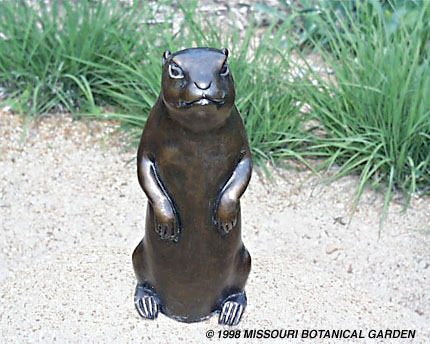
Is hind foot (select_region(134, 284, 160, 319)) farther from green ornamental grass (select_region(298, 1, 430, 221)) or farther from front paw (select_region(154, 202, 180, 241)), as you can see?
green ornamental grass (select_region(298, 1, 430, 221))

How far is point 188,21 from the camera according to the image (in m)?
4.54

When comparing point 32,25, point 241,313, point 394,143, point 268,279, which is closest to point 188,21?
point 32,25

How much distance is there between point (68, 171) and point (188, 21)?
1144mm

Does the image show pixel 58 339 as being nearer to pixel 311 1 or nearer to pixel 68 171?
pixel 68 171

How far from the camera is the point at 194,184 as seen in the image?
2.62 metres

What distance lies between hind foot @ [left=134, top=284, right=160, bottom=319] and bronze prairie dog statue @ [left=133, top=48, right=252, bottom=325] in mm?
37

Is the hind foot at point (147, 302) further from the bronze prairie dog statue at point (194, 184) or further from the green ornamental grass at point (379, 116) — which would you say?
the green ornamental grass at point (379, 116)

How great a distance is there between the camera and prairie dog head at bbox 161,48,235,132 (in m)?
2.38

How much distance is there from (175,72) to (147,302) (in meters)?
1.03

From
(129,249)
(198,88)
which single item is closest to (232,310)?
(129,249)

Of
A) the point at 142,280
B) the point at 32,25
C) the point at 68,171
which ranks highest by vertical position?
the point at 32,25

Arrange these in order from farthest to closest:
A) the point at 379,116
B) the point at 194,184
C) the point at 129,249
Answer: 1. the point at 379,116
2. the point at 129,249
3. the point at 194,184

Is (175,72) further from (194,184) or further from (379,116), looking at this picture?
(379,116)

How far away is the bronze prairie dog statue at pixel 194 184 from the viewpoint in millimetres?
2420
